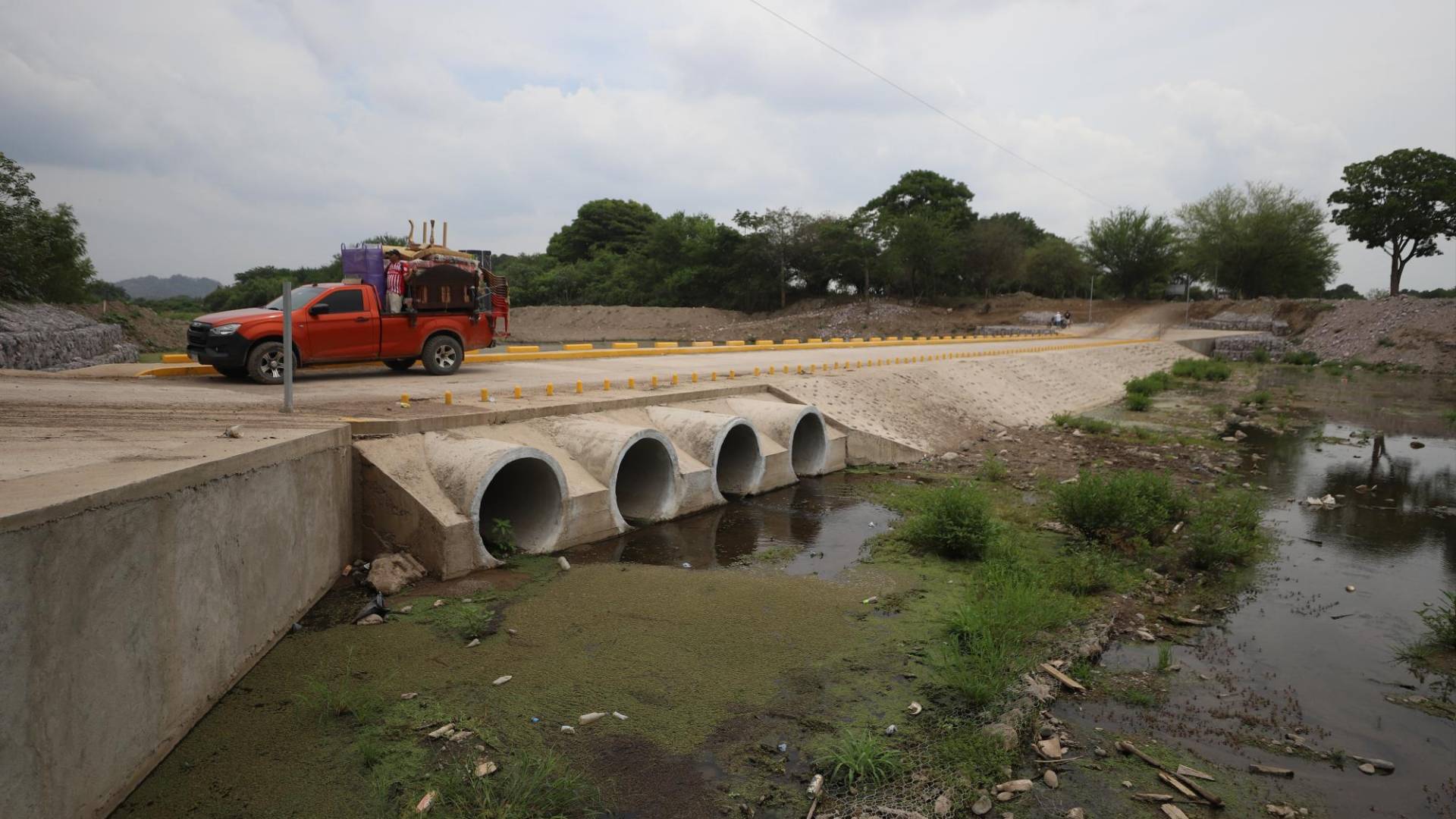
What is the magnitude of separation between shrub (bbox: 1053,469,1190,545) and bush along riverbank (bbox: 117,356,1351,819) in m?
0.03

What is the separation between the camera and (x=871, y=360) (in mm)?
24172

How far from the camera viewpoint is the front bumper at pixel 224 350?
11609mm

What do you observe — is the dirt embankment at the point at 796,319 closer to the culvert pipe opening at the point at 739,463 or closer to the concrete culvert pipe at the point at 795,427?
the concrete culvert pipe at the point at 795,427

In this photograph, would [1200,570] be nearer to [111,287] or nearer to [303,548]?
[303,548]

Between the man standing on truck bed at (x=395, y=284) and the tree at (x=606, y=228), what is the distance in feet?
238

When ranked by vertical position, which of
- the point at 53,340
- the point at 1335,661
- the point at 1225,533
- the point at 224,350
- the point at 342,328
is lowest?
the point at 1335,661

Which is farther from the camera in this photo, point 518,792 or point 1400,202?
point 1400,202

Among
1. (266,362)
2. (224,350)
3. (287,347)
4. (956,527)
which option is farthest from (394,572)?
(956,527)

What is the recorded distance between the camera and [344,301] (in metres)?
12.5

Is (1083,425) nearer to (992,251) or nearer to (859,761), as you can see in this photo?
(859,761)

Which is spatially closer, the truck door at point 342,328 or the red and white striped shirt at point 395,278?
the truck door at point 342,328

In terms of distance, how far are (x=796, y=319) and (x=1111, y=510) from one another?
50.1 metres

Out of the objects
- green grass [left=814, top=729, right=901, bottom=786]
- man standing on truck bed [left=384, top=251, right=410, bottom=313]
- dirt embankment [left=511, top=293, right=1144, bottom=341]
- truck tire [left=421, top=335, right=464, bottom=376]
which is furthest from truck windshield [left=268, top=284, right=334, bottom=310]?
dirt embankment [left=511, top=293, right=1144, bottom=341]

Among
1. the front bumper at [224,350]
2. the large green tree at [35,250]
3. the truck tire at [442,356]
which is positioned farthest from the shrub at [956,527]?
the large green tree at [35,250]
